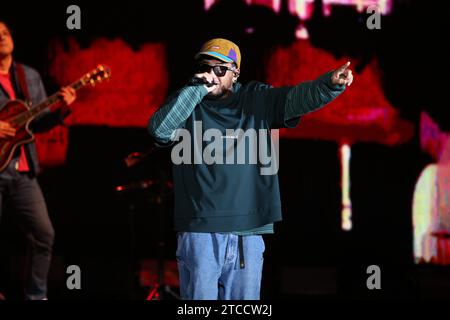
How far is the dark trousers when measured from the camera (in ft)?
15.3

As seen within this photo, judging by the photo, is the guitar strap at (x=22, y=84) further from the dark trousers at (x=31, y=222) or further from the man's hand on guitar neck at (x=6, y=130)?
the dark trousers at (x=31, y=222)

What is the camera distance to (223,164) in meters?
2.92

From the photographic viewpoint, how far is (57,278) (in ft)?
19.9

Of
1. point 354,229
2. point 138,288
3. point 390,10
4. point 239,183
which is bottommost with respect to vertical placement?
point 138,288

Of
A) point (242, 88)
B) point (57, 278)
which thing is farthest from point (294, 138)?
point (242, 88)

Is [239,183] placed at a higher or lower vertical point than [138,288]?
higher

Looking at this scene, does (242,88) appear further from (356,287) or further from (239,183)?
(356,287)

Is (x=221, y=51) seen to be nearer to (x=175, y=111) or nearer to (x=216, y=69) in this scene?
(x=216, y=69)

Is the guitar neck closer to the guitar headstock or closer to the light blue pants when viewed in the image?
the guitar headstock

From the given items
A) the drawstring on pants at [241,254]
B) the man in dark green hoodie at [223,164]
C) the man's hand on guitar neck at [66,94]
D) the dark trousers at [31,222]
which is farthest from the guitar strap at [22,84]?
the drawstring on pants at [241,254]

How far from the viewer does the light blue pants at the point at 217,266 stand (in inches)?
112

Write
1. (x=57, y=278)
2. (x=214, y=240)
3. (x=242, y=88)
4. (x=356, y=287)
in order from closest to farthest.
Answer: (x=214, y=240) → (x=242, y=88) → (x=356, y=287) → (x=57, y=278)

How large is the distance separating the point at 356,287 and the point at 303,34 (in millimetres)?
2490

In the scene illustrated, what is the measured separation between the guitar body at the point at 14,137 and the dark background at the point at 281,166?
1.40 m
